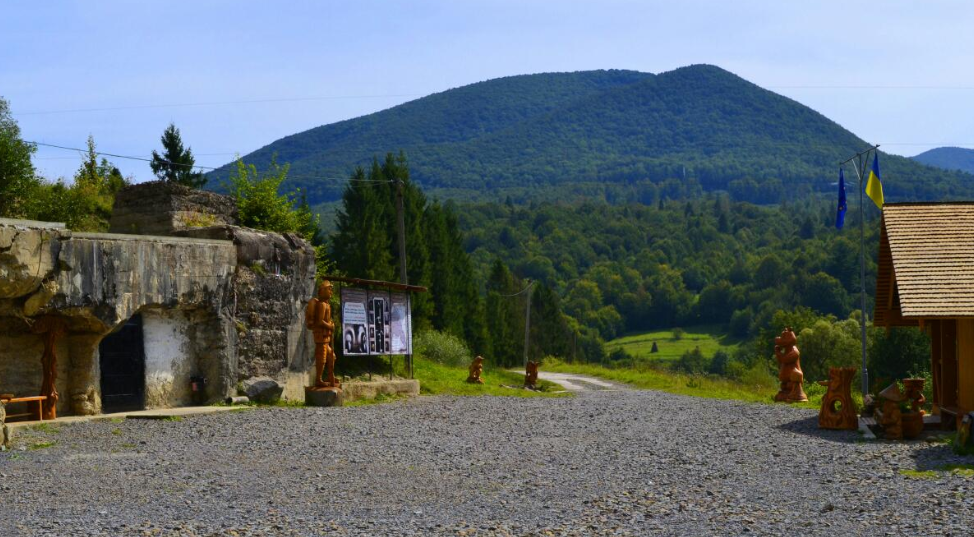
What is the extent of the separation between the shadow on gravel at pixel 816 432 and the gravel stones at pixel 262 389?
1030 centimetres

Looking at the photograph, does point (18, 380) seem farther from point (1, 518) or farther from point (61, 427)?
point (1, 518)

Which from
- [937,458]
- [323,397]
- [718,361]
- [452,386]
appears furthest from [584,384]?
[718,361]

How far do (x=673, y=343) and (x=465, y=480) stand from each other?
109026mm

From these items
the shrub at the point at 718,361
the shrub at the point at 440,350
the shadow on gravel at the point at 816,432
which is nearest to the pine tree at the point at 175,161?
the shrub at the point at 440,350

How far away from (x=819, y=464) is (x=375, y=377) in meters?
14.2

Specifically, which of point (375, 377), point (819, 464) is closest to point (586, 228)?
point (375, 377)

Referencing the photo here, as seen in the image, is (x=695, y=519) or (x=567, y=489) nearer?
(x=695, y=519)

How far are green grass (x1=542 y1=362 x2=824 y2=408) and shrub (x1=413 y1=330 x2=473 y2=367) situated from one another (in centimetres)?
678

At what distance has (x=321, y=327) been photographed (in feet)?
74.8

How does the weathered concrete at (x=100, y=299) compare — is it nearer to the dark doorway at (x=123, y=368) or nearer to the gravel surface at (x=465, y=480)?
the dark doorway at (x=123, y=368)

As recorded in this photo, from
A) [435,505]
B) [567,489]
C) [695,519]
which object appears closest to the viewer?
[695,519]

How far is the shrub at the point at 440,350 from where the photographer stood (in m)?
41.9

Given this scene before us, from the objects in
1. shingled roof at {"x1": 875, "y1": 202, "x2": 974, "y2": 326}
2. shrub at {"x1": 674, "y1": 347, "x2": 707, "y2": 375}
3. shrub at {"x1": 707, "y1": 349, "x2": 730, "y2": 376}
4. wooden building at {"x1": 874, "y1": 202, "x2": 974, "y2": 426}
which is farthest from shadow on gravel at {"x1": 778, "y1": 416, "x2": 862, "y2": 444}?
shrub at {"x1": 707, "y1": 349, "x2": 730, "y2": 376}

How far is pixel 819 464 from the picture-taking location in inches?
564
